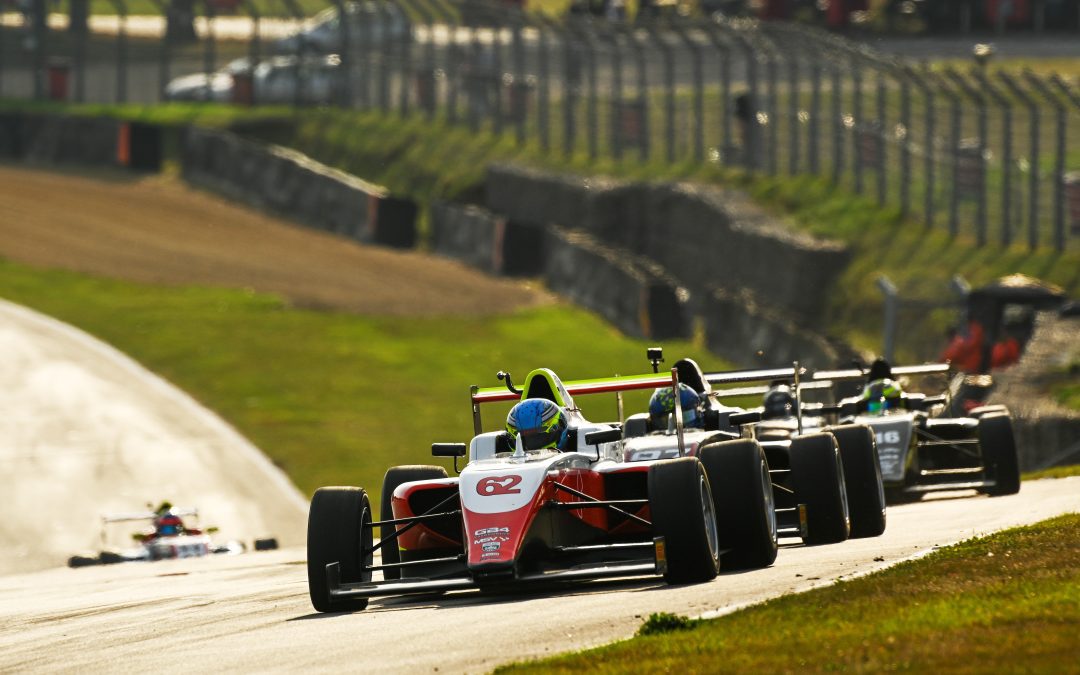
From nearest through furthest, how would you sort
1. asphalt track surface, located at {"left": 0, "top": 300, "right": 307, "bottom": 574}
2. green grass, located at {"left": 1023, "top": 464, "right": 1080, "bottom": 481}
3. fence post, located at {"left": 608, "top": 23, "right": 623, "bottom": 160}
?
green grass, located at {"left": 1023, "top": 464, "right": 1080, "bottom": 481}, asphalt track surface, located at {"left": 0, "top": 300, "right": 307, "bottom": 574}, fence post, located at {"left": 608, "top": 23, "right": 623, "bottom": 160}

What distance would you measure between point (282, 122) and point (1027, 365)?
2770 cm

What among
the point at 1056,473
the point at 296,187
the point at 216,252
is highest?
the point at 296,187

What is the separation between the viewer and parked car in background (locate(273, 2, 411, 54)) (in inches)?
1928

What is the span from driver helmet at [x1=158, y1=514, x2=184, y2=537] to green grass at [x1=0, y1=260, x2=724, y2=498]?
3190 mm

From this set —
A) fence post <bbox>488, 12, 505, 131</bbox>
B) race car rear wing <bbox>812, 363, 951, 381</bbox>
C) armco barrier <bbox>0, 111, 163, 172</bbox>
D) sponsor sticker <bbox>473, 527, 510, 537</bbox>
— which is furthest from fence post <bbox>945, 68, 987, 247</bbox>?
armco barrier <bbox>0, 111, 163, 172</bbox>

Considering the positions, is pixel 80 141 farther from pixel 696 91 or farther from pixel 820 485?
pixel 820 485

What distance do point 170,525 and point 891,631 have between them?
582 inches

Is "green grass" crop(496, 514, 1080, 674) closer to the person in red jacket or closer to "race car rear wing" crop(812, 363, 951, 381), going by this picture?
"race car rear wing" crop(812, 363, 951, 381)

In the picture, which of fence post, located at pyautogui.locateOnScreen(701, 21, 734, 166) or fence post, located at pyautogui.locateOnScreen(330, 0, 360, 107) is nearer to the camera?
fence post, located at pyautogui.locateOnScreen(701, 21, 734, 166)

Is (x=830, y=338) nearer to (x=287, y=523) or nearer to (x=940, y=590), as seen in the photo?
(x=287, y=523)

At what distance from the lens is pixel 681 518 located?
12070mm

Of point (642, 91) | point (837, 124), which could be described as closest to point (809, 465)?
point (837, 124)

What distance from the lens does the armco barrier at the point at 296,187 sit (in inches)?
1711

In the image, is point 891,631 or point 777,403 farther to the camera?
point 777,403
